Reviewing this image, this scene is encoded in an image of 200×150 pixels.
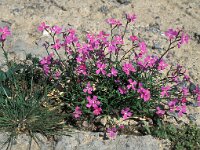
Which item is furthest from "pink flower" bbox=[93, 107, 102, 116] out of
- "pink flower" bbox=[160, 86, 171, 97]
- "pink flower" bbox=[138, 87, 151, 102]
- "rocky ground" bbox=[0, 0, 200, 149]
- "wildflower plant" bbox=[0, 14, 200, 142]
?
"rocky ground" bbox=[0, 0, 200, 149]

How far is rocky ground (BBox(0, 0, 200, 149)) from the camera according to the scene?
4969mm

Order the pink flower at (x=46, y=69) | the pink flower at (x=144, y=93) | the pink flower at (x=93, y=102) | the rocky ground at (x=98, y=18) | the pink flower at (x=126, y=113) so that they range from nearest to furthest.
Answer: the pink flower at (x=144, y=93) < the pink flower at (x=93, y=102) < the pink flower at (x=126, y=113) < the pink flower at (x=46, y=69) < the rocky ground at (x=98, y=18)

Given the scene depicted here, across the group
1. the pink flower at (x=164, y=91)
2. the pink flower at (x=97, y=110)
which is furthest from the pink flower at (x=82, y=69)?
the pink flower at (x=164, y=91)

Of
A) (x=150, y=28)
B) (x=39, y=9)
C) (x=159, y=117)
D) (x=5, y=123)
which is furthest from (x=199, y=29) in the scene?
(x=5, y=123)

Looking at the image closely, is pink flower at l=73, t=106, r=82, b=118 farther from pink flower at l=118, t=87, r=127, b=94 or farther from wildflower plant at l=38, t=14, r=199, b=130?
pink flower at l=118, t=87, r=127, b=94

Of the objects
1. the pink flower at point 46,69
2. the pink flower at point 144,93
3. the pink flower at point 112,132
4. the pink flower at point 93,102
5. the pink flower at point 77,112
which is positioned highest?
the pink flower at point 46,69

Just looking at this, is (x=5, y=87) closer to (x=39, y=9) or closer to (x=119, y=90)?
(x=119, y=90)

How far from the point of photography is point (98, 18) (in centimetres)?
538

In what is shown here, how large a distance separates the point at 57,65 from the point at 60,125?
24.5 inches

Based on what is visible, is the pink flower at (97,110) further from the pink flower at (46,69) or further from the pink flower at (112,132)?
the pink flower at (46,69)

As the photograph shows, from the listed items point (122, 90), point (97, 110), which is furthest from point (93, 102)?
point (122, 90)

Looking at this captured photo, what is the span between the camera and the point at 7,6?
5.43 m

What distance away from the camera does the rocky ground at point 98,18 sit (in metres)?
4.97

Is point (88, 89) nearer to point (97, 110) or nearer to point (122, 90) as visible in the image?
point (97, 110)
